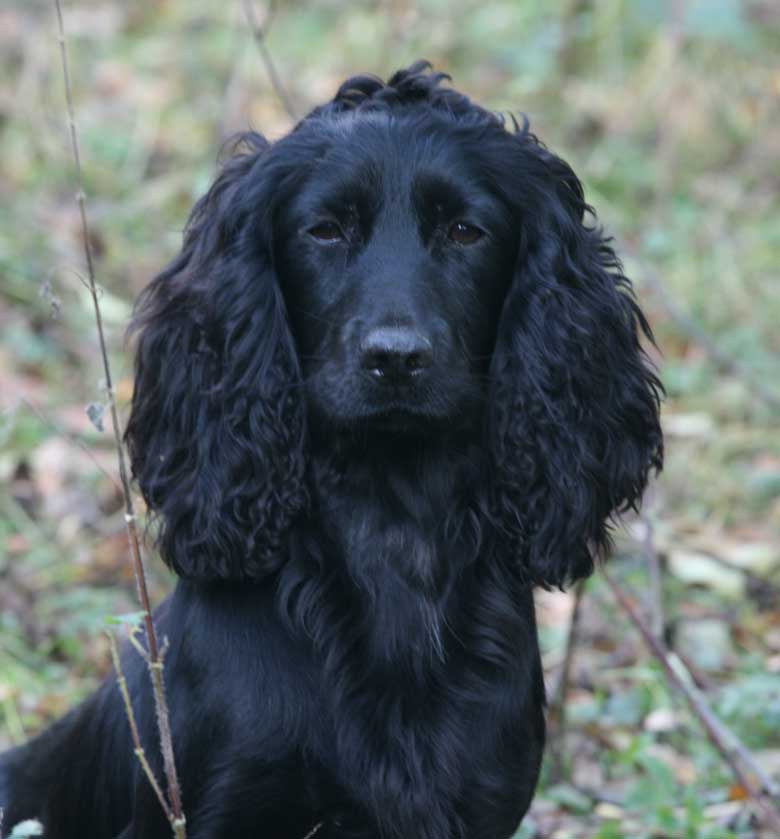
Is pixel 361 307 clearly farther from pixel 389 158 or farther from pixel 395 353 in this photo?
pixel 389 158

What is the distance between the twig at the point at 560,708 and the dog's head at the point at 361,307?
83 centimetres

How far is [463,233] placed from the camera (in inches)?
125

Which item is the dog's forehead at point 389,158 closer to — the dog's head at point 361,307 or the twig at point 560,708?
the dog's head at point 361,307

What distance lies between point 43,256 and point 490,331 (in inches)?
153

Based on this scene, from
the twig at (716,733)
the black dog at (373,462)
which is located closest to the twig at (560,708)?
the twig at (716,733)

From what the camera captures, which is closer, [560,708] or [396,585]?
[396,585]

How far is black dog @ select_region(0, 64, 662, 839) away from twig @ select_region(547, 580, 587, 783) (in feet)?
2.69

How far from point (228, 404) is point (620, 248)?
9.59 ft

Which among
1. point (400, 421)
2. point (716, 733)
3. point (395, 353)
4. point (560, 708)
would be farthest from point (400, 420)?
point (560, 708)

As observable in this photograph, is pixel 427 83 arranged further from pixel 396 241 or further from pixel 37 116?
pixel 37 116

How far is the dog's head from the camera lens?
3127 millimetres

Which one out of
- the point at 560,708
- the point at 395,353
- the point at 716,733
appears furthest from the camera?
the point at 560,708

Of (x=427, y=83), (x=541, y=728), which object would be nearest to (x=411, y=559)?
(x=541, y=728)

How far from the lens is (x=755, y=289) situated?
723cm
